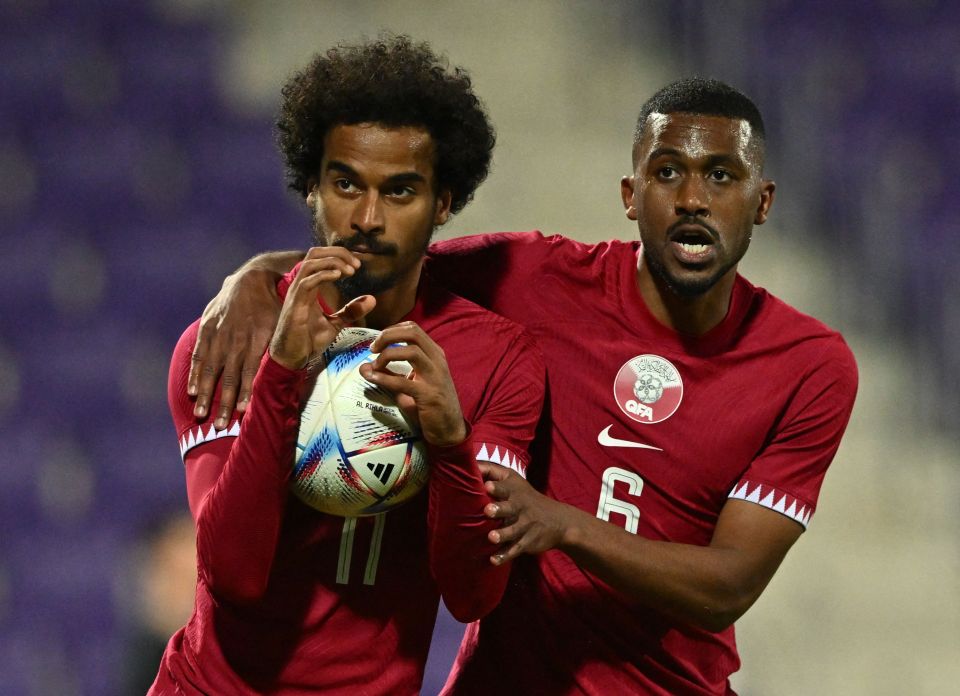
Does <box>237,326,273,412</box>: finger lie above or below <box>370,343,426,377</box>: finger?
below

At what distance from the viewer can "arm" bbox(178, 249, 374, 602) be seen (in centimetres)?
202

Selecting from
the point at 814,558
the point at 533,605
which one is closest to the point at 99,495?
the point at 814,558

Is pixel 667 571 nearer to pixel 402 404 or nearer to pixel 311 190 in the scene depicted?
pixel 402 404

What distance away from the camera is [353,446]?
212 centimetres

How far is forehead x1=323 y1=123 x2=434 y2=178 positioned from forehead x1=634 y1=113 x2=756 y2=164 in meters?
0.50

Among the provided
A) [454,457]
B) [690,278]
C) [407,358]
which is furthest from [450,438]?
[690,278]

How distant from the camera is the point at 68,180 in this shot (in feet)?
18.7

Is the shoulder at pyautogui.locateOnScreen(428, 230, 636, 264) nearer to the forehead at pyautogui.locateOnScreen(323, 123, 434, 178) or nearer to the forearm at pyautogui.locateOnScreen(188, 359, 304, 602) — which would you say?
the forehead at pyautogui.locateOnScreen(323, 123, 434, 178)

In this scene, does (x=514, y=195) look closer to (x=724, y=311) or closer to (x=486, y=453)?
(x=724, y=311)

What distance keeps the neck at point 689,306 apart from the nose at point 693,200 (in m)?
0.17

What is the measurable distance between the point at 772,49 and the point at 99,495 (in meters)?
3.23

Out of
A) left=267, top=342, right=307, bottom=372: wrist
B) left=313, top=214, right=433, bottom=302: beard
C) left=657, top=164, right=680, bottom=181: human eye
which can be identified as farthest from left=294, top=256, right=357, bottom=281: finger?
left=657, top=164, right=680, bottom=181: human eye

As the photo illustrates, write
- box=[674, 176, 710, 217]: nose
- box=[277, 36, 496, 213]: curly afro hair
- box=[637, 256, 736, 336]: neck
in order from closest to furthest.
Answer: box=[277, 36, 496, 213]: curly afro hair
box=[674, 176, 710, 217]: nose
box=[637, 256, 736, 336]: neck

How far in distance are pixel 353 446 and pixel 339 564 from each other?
0.94 feet
